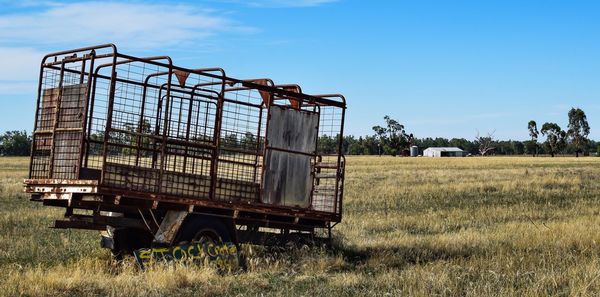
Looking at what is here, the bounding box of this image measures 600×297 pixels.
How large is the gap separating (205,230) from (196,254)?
582 millimetres

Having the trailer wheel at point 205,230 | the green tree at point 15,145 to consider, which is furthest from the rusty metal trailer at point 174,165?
the green tree at point 15,145

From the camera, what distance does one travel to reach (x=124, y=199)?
1059cm

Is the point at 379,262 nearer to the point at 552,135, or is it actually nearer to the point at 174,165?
the point at 174,165

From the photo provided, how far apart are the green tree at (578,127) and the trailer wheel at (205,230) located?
169 metres

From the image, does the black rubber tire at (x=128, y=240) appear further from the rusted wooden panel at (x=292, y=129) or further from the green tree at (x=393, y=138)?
the green tree at (x=393, y=138)

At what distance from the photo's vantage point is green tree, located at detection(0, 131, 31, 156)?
112 m

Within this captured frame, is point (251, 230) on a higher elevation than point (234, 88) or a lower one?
lower

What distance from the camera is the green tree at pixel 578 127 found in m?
171

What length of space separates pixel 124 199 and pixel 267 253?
9.52 ft

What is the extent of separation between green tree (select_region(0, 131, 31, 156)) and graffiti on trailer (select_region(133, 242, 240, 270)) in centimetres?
10505

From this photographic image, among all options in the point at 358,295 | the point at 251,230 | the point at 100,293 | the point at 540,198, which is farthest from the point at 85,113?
the point at 540,198

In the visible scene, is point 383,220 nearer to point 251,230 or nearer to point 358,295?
point 251,230

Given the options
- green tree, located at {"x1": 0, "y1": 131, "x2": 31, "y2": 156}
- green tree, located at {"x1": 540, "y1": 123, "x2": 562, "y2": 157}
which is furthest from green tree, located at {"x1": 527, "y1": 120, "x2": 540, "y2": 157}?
green tree, located at {"x1": 0, "y1": 131, "x2": 31, "y2": 156}

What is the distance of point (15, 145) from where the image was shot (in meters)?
113
